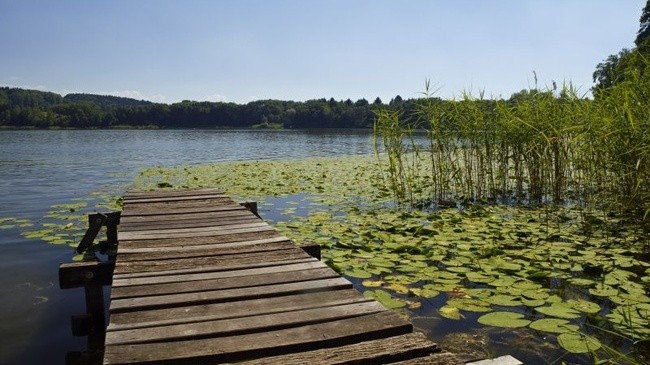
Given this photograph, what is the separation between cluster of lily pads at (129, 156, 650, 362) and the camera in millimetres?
3328

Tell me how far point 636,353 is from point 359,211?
16.5 ft

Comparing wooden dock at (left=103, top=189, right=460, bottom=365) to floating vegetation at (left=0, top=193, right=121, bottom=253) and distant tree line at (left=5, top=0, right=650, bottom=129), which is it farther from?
distant tree line at (left=5, top=0, right=650, bottom=129)

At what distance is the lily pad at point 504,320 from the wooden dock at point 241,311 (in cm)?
123

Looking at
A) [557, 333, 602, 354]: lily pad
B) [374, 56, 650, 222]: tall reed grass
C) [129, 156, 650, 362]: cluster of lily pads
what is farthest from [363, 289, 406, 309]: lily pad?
[374, 56, 650, 222]: tall reed grass

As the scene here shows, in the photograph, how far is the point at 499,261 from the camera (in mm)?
4570

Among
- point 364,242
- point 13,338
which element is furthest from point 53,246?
point 364,242

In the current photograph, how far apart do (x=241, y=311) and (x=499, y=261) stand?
10.4ft

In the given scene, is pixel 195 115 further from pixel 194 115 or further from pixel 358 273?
pixel 358 273

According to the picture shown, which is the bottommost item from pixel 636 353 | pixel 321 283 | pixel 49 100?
pixel 636 353

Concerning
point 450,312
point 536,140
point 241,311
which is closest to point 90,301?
point 241,311

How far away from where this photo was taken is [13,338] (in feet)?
11.2

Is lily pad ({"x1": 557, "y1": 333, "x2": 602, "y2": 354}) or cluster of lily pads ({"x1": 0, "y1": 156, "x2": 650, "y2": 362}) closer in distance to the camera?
lily pad ({"x1": 557, "y1": 333, "x2": 602, "y2": 354})

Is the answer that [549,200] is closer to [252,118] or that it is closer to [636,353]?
[636,353]

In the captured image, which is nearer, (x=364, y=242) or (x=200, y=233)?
(x=200, y=233)
